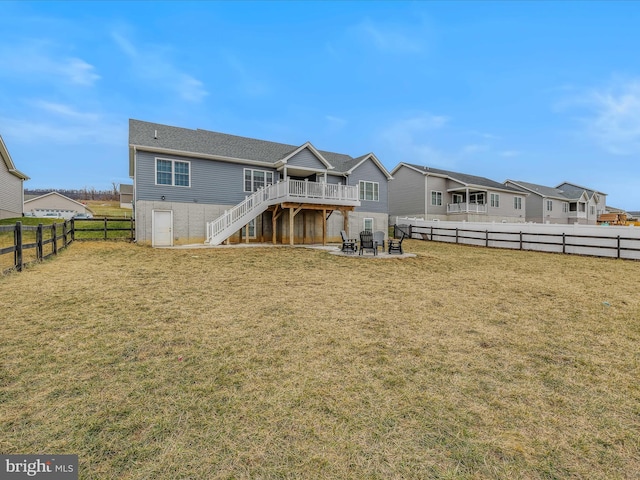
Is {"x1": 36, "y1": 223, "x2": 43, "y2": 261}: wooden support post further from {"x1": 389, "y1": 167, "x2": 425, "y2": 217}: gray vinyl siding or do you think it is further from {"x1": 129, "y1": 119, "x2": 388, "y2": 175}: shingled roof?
{"x1": 389, "y1": 167, "x2": 425, "y2": 217}: gray vinyl siding

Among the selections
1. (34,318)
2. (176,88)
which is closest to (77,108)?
(176,88)

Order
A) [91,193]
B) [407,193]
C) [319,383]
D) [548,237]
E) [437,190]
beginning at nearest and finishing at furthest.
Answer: [319,383]
[548,237]
[437,190]
[407,193]
[91,193]

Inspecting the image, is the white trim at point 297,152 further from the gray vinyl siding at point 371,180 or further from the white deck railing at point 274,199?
the gray vinyl siding at point 371,180

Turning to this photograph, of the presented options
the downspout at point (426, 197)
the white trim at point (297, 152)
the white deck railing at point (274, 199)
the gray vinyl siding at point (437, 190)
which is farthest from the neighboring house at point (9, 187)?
the gray vinyl siding at point (437, 190)

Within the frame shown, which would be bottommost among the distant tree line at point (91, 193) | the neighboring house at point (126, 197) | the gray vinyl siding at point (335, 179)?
the gray vinyl siding at point (335, 179)

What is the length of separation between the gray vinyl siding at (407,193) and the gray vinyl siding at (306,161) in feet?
48.4

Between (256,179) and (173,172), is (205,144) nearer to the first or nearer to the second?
(173,172)

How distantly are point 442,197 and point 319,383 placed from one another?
105 ft

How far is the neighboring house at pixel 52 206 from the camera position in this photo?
49.7 m

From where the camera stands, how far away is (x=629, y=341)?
14.5 ft

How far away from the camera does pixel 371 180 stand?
75.4 ft

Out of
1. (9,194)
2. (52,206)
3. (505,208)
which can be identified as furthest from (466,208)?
(52,206)

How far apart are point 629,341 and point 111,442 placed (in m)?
6.62

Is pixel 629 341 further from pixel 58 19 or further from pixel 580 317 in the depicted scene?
pixel 58 19
